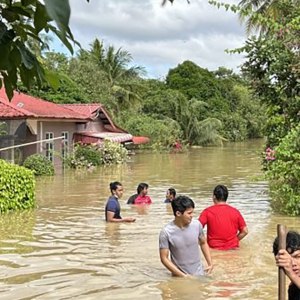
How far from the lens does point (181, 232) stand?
6.48 meters

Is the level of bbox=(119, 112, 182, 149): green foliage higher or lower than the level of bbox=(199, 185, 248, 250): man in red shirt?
higher

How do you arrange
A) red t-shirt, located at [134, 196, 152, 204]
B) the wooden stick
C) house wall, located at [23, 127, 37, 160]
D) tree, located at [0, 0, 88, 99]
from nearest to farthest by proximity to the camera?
tree, located at [0, 0, 88, 99]
the wooden stick
red t-shirt, located at [134, 196, 152, 204]
house wall, located at [23, 127, 37, 160]

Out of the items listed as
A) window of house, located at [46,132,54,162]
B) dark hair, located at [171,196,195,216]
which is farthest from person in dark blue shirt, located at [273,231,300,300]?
window of house, located at [46,132,54,162]

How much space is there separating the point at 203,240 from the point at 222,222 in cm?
152

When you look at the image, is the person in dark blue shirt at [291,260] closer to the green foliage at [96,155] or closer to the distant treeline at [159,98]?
the green foliage at [96,155]

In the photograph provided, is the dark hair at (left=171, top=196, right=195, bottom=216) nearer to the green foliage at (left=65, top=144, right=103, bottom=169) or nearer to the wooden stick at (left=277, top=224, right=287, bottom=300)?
the wooden stick at (left=277, top=224, right=287, bottom=300)

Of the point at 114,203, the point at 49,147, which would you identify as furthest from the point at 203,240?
the point at 49,147

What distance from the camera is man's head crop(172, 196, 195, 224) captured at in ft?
20.5

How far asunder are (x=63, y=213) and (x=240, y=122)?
176 feet

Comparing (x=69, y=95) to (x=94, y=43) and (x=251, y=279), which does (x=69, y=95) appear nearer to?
(x=94, y=43)

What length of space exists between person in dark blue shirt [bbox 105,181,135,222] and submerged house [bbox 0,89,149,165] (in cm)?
1126

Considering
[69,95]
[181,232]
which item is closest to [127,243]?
[181,232]

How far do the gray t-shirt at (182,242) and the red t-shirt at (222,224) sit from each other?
1.35 metres

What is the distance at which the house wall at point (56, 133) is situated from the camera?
2803cm
